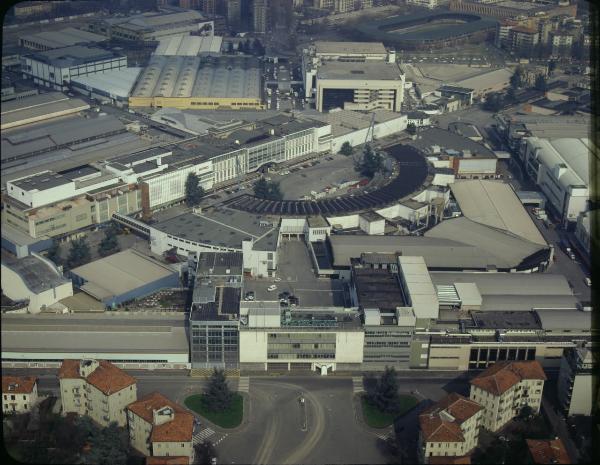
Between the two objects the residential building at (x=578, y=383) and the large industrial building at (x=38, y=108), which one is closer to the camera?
the residential building at (x=578, y=383)

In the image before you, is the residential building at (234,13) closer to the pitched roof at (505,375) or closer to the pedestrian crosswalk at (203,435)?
the pitched roof at (505,375)

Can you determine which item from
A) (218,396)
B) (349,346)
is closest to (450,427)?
(349,346)

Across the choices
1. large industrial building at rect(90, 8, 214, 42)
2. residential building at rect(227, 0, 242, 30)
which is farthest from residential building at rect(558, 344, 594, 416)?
residential building at rect(227, 0, 242, 30)

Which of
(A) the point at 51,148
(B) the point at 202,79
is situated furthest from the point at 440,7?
(A) the point at 51,148

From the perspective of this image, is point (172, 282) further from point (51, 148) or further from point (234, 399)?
point (51, 148)

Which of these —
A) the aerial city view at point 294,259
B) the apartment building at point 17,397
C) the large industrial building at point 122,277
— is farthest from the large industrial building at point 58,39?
the apartment building at point 17,397

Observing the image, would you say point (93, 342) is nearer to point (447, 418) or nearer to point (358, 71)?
point (447, 418)
